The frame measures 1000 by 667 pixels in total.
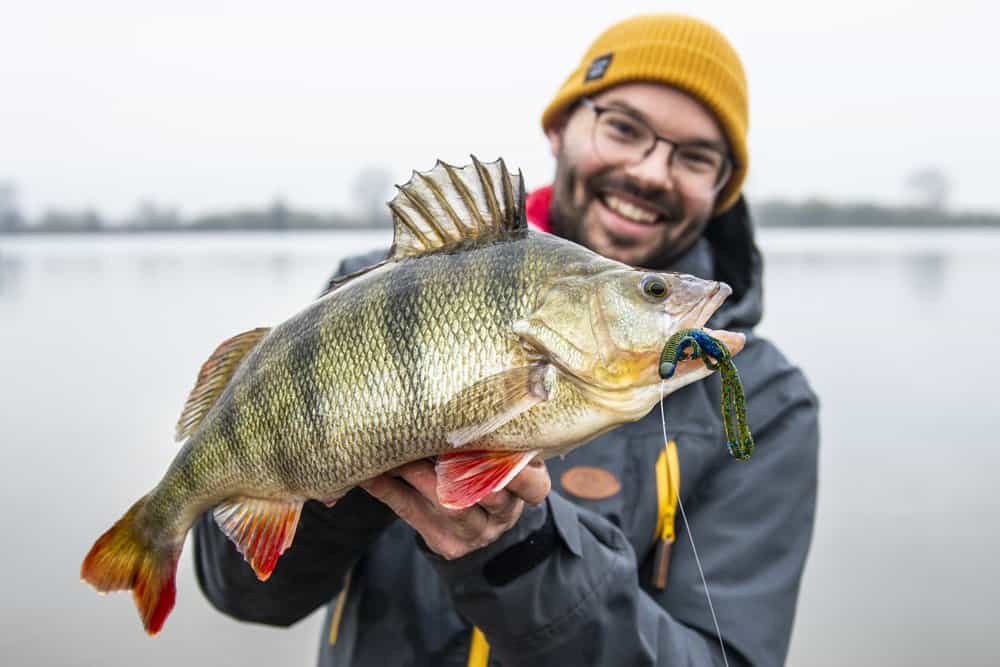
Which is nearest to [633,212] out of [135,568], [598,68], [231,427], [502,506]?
[598,68]

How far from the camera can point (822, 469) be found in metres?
Result: 5.59

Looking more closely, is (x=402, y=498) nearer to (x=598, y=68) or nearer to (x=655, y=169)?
→ (x=655, y=169)

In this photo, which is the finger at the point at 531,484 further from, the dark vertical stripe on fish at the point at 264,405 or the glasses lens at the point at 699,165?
the glasses lens at the point at 699,165

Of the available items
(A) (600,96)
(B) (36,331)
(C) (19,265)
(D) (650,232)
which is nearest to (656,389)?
(D) (650,232)

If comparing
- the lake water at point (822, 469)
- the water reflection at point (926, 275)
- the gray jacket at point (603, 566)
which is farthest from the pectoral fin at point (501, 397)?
the water reflection at point (926, 275)

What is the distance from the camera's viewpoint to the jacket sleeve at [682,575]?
1.38 metres

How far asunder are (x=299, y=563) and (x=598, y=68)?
1.83 meters

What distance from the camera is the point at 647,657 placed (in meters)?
1.51

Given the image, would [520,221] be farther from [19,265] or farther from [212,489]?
[19,265]

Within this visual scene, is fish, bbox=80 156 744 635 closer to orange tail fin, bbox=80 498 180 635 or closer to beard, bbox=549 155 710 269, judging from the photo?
orange tail fin, bbox=80 498 180 635

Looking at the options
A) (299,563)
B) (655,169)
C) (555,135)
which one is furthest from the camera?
(555,135)

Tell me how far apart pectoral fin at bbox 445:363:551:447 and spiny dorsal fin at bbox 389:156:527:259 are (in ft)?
0.85

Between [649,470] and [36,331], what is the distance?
32.0 ft

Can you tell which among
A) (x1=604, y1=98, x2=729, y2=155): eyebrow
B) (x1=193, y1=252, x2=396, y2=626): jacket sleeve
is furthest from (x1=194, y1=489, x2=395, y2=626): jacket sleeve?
(x1=604, y1=98, x2=729, y2=155): eyebrow
